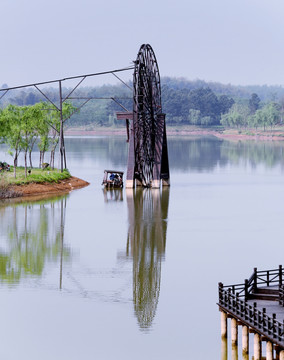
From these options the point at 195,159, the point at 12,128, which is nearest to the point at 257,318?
the point at 12,128

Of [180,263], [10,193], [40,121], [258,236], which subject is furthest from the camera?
[40,121]

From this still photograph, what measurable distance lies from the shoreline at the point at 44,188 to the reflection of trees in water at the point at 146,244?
21.7 feet

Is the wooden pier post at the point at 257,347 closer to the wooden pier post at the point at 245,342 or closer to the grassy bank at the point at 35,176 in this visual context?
the wooden pier post at the point at 245,342

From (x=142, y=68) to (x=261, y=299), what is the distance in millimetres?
50838

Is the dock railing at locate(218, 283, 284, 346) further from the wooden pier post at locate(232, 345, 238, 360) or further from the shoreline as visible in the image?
the shoreline

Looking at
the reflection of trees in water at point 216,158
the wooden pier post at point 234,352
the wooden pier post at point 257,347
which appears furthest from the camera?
the reflection of trees in water at point 216,158

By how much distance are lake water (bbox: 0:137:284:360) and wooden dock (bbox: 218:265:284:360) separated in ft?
4.34

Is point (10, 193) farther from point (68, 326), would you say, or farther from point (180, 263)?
point (68, 326)

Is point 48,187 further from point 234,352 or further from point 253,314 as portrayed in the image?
point 253,314

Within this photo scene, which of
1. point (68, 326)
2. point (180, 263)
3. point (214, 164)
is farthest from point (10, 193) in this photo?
point (214, 164)

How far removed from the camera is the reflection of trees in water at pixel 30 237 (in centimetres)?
4547

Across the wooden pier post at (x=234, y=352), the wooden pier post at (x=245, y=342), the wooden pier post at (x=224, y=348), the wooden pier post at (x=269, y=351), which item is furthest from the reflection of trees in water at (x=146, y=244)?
the wooden pier post at (x=269, y=351)

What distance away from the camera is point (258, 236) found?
181ft

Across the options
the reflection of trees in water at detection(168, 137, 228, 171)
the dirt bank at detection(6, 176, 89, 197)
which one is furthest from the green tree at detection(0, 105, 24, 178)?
the reflection of trees in water at detection(168, 137, 228, 171)
